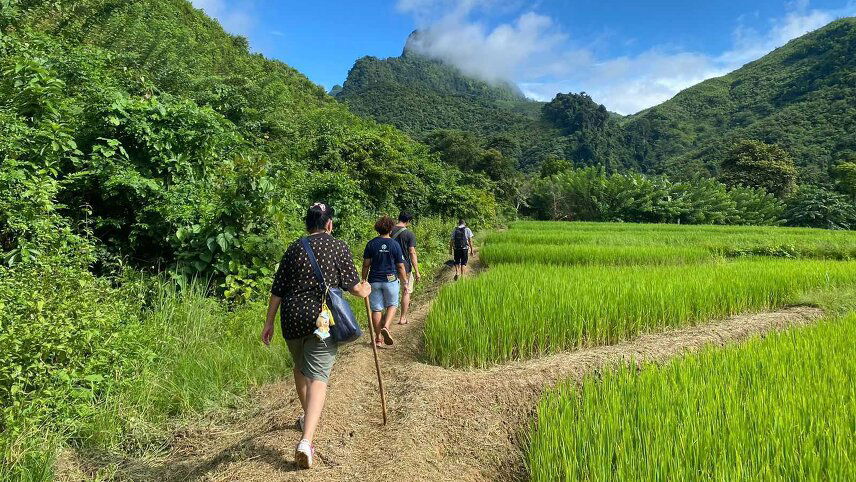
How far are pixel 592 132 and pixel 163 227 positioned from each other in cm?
7787

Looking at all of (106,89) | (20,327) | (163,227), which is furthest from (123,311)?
(106,89)

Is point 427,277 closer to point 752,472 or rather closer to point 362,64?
point 752,472

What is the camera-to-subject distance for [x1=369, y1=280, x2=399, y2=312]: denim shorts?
195 inches

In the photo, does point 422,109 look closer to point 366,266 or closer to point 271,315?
point 366,266

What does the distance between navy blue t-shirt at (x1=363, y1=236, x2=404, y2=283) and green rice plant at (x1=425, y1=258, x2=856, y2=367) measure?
699 mm

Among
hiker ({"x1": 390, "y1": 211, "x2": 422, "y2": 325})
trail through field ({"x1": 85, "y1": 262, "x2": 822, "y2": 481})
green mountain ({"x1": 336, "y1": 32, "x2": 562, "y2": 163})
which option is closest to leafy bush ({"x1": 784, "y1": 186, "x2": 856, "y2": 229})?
green mountain ({"x1": 336, "y1": 32, "x2": 562, "y2": 163})

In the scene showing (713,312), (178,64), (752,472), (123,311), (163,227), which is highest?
(178,64)

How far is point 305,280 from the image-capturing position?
8.62 feet

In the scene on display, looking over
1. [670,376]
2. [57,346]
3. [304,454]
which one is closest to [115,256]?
[57,346]

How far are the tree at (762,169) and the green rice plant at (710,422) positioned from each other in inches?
1664

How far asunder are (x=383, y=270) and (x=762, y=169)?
45.5 meters

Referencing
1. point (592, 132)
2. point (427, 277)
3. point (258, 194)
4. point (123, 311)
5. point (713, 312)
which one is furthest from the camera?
point (592, 132)

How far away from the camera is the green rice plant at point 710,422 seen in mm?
1950

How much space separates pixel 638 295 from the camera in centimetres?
536
